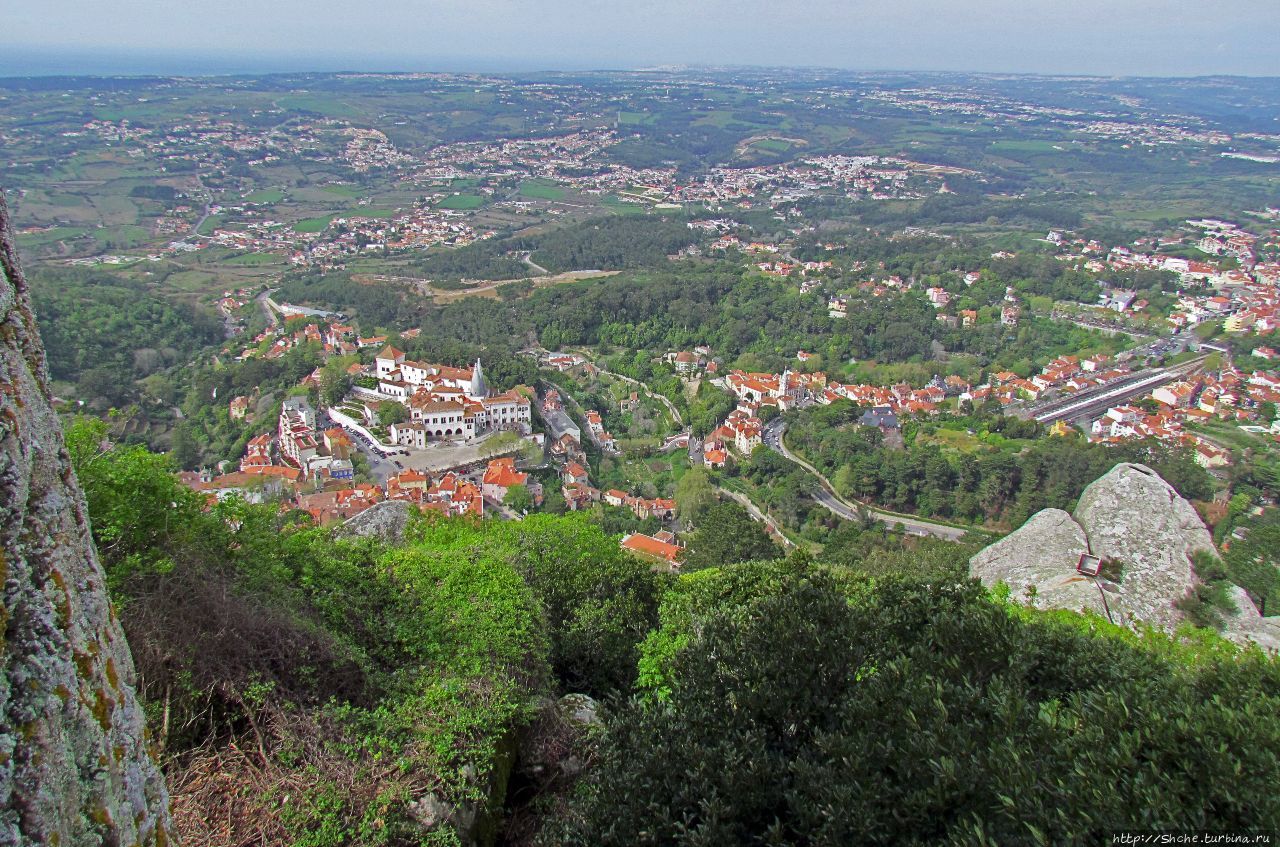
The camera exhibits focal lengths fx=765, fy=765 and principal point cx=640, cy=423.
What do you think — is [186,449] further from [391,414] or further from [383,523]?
[383,523]

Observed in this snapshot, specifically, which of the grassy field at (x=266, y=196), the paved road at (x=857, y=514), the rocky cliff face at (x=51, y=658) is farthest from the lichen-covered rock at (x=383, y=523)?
the grassy field at (x=266, y=196)

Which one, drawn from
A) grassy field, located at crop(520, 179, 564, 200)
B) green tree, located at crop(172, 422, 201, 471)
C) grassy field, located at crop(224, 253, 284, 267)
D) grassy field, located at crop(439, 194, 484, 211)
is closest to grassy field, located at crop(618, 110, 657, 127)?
grassy field, located at crop(520, 179, 564, 200)

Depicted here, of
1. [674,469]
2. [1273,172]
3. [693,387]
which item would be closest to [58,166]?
[693,387]

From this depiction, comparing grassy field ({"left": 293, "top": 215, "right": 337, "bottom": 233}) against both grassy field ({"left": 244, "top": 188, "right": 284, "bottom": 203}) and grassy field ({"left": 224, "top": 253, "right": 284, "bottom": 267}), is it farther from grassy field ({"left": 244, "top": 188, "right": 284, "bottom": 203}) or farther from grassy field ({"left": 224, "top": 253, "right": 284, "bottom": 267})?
grassy field ({"left": 244, "top": 188, "right": 284, "bottom": 203})

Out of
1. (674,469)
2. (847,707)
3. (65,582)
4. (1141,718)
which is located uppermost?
(65,582)

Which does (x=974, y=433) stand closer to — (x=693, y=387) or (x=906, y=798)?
(x=693, y=387)

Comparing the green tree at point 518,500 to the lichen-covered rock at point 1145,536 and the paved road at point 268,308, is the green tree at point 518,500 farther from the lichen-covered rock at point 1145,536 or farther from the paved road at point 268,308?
the paved road at point 268,308

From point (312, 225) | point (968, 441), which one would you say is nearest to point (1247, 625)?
point (968, 441)
